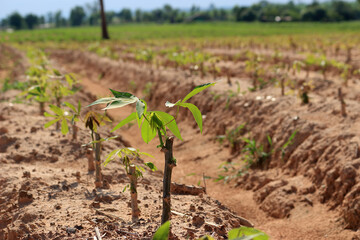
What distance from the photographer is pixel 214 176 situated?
5.60m

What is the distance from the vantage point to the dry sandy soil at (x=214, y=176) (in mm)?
2973

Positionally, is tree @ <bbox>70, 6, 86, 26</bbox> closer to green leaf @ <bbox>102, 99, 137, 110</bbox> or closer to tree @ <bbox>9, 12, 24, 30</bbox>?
tree @ <bbox>9, 12, 24, 30</bbox>

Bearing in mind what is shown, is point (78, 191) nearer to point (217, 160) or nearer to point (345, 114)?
point (217, 160)

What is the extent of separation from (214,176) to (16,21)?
103381mm

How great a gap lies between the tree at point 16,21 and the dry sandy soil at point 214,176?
325 feet

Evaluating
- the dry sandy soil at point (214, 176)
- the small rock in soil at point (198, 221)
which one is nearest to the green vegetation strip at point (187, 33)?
the dry sandy soil at point (214, 176)

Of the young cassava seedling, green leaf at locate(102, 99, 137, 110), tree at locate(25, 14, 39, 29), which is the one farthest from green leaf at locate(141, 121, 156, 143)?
tree at locate(25, 14, 39, 29)

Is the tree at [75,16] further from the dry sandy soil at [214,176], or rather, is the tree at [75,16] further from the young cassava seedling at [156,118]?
the young cassava seedling at [156,118]

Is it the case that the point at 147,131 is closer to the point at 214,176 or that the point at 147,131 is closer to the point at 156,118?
the point at 156,118

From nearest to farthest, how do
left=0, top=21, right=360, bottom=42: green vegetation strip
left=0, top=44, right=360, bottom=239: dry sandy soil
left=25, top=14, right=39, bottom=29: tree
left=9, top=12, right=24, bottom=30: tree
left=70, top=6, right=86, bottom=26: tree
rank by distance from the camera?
left=0, top=44, right=360, bottom=239: dry sandy soil, left=0, top=21, right=360, bottom=42: green vegetation strip, left=9, top=12, right=24, bottom=30: tree, left=25, top=14, right=39, bottom=29: tree, left=70, top=6, right=86, bottom=26: tree

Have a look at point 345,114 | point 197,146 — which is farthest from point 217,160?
point 345,114

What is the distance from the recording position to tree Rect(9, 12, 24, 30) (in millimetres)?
95812

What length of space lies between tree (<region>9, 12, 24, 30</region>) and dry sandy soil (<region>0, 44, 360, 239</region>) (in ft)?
325

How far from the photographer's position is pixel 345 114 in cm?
527
